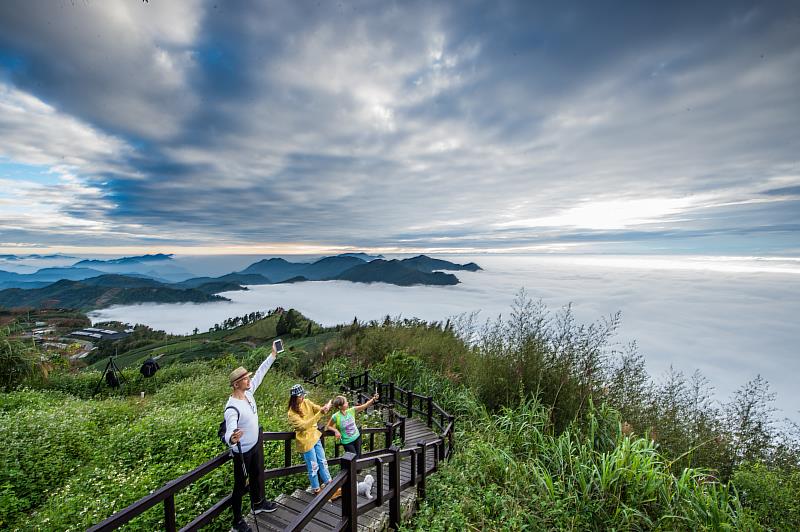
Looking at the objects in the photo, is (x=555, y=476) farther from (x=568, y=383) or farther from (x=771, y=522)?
(x=771, y=522)

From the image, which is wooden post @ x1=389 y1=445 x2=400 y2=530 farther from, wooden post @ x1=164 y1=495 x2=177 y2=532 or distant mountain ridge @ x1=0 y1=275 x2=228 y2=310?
distant mountain ridge @ x1=0 y1=275 x2=228 y2=310

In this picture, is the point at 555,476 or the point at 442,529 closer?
the point at 442,529

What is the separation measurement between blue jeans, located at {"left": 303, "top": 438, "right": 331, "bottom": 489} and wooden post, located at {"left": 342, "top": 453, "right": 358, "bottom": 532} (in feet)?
3.94

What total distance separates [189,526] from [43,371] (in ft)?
49.6

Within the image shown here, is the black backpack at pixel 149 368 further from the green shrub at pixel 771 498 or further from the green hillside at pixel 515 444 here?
the green shrub at pixel 771 498

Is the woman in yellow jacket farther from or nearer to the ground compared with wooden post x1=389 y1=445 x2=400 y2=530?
farther from the ground

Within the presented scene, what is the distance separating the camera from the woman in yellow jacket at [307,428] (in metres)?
4.57

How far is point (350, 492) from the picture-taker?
Answer: 357 cm

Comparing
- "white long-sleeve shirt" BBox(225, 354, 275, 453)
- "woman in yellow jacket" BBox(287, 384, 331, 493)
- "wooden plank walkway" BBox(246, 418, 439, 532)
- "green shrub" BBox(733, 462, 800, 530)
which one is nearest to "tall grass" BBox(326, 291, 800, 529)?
"green shrub" BBox(733, 462, 800, 530)

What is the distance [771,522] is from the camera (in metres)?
5.50

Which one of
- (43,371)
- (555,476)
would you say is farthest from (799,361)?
(43,371)

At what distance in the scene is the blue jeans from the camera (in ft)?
15.4

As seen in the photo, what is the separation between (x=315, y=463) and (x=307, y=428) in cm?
63

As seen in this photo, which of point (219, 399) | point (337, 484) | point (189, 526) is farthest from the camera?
point (219, 399)
